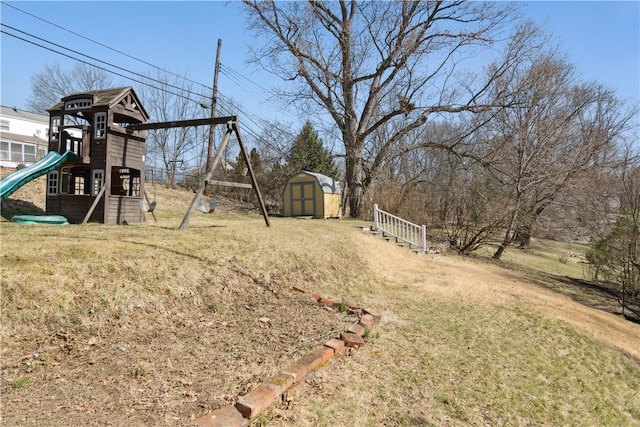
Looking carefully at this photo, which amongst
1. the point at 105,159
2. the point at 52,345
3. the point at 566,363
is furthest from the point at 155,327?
the point at 105,159

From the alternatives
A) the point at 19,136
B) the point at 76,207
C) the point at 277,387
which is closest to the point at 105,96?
the point at 76,207

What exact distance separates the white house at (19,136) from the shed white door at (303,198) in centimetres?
1815

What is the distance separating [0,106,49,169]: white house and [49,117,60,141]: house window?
1851 cm

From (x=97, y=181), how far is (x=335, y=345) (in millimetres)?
8145

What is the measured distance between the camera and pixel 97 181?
9.16 m

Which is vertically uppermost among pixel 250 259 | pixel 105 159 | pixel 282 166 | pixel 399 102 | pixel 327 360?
pixel 399 102

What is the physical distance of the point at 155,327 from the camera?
3.90 m

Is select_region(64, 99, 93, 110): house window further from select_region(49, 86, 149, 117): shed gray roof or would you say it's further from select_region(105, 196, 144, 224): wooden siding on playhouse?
select_region(105, 196, 144, 224): wooden siding on playhouse

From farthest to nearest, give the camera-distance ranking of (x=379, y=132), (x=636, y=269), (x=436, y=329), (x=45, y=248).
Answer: (x=379, y=132) < (x=636, y=269) < (x=436, y=329) < (x=45, y=248)

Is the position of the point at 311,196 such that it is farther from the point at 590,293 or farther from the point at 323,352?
the point at 323,352

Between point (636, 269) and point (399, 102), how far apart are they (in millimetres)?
12793

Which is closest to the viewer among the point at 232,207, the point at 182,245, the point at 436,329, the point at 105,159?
the point at 436,329

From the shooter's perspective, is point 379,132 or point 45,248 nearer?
point 45,248

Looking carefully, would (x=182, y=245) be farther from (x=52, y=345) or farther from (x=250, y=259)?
(x=52, y=345)
